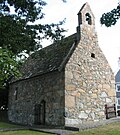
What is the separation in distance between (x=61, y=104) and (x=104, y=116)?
4269 millimetres

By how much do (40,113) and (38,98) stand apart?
3.93ft

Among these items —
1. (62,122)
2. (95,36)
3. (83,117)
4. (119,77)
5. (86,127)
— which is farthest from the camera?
(119,77)

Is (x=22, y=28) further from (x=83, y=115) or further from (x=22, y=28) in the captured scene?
(x=83, y=115)

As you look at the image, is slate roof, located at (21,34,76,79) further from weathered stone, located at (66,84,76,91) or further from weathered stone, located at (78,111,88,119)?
weathered stone, located at (78,111,88,119)

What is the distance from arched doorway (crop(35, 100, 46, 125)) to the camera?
17359mm

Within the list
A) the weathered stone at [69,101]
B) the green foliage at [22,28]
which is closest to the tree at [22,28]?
the green foliage at [22,28]

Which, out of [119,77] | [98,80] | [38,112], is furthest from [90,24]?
[119,77]

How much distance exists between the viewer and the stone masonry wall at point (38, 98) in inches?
624

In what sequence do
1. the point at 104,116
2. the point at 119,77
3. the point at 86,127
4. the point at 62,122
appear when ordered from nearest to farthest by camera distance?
the point at 86,127
the point at 62,122
the point at 104,116
the point at 119,77

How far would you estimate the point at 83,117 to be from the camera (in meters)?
16.1

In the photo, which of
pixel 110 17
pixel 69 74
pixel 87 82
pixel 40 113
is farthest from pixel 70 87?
pixel 110 17

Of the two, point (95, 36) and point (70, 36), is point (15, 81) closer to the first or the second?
point (70, 36)

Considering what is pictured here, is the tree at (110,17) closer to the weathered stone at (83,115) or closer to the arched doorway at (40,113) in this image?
the weathered stone at (83,115)

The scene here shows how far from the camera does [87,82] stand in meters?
17.1
